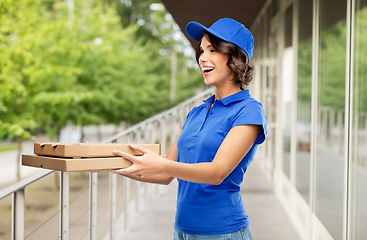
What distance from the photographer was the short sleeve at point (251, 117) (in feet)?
4.10

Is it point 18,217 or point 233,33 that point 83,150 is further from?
point 233,33

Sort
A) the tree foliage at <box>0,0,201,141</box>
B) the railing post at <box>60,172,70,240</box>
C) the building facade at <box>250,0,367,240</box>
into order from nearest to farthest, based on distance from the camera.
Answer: the railing post at <box>60,172,70,240</box> < the building facade at <box>250,0,367,240</box> < the tree foliage at <box>0,0,201,141</box>

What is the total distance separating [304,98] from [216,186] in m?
2.78

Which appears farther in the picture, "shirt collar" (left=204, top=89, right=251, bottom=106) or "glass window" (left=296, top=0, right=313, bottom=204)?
"glass window" (left=296, top=0, right=313, bottom=204)

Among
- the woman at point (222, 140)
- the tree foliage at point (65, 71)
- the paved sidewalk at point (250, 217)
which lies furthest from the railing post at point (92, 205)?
the tree foliage at point (65, 71)

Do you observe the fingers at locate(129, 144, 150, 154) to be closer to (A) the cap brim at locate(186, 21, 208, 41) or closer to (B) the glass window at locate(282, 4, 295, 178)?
(A) the cap brim at locate(186, 21, 208, 41)

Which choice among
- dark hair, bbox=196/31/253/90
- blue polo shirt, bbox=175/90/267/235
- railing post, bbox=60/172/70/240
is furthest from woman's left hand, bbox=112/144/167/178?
railing post, bbox=60/172/70/240

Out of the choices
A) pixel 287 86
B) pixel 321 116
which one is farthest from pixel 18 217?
pixel 287 86

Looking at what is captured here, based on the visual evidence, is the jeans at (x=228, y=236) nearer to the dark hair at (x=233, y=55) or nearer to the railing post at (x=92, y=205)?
the dark hair at (x=233, y=55)

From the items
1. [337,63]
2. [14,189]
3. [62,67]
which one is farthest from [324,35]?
[62,67]

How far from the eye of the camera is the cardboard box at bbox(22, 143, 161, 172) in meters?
1.12

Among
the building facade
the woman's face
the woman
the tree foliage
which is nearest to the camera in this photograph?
the woman

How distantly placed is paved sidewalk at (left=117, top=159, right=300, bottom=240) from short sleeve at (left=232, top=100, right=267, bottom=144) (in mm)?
2751

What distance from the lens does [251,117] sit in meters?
1.26
